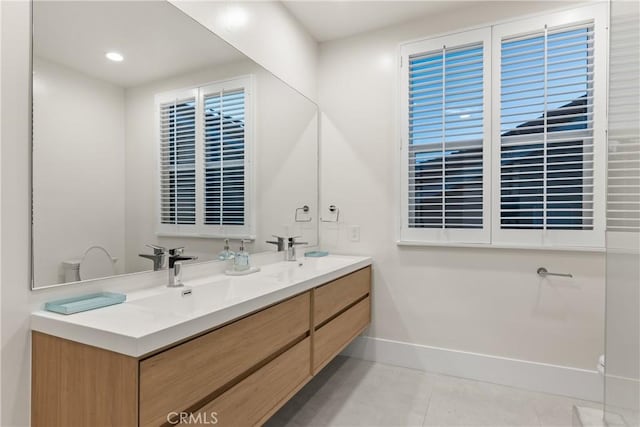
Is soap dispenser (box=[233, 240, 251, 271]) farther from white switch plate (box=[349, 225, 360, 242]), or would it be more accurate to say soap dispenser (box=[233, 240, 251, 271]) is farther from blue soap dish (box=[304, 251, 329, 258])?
white switch plate (box=[349, 225, 360, 242])

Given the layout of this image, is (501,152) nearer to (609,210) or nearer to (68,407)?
(609,210)

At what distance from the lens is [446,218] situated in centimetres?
244

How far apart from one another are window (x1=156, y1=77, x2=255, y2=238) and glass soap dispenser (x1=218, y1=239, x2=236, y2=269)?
0.07m

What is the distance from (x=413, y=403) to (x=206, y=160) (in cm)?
188

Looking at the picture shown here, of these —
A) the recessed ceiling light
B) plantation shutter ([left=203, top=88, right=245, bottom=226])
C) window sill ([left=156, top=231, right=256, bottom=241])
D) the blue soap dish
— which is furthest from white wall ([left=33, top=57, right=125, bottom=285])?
the blue soap dish

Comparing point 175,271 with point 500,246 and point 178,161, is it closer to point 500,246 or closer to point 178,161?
point 178,161

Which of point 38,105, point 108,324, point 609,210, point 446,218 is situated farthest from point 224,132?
point 609,210

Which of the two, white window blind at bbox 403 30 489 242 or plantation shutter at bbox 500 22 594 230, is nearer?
plantation shutter at bbox 500 22 594 230

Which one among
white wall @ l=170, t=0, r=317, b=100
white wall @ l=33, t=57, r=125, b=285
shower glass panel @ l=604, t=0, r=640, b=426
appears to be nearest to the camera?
shower glass panel @ l=604, t=0, r=640, b=426

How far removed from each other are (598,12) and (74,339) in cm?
308

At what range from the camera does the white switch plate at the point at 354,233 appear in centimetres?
275

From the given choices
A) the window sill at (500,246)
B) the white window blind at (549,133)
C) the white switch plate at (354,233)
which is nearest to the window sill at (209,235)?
the white switch plate at (354,233)

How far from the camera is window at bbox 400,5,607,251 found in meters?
2.07

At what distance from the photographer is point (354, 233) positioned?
2764 mm
